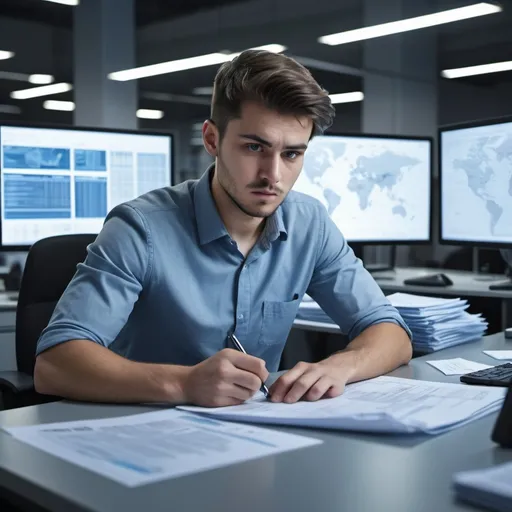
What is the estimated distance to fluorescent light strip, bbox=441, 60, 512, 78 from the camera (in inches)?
202

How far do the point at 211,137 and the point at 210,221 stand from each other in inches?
6.6

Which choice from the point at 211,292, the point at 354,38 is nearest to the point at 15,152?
the point at 211,292

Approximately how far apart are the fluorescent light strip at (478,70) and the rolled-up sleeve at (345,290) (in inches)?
157

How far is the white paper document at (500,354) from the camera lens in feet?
4.83

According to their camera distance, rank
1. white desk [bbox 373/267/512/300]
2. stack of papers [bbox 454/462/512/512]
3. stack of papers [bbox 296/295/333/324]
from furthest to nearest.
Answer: white desk [bbox 373/267/512/300]
stack of papers [bbox 296/295/333/324]
stack of papers [bbox 454/462/512/512]

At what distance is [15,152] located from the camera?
8.11ft

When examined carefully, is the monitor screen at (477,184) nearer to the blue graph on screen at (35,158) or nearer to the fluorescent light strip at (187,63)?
the blue graph on screen at (35,158)

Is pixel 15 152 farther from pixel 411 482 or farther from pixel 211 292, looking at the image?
pixel 411 482

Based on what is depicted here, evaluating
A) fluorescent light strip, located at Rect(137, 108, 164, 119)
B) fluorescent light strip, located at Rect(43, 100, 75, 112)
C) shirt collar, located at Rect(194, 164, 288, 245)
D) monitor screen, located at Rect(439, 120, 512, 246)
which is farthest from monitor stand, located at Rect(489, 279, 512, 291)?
fluorescent light strip, located at Rect(43, 100, 75, 112)

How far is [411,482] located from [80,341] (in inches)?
24.5

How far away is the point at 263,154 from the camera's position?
4.35 ft

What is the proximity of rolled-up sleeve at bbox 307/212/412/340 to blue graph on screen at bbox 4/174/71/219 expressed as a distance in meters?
1.24

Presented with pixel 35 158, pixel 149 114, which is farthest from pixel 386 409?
pixel 149 114

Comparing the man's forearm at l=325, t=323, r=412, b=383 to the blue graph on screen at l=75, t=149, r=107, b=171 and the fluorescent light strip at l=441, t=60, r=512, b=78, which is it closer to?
the blue graph on screen at l=75, t=149, r=107, b=171
